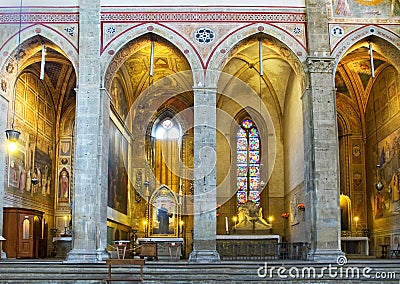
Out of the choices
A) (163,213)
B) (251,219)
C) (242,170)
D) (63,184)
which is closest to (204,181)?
(251,219)

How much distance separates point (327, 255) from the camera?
60.5 feet

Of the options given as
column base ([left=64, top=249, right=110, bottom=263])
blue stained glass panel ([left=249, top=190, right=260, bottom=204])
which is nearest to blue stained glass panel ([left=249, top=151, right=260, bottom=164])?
blue stained glass panel ([left=249, top=190, right=260, bottom=204])

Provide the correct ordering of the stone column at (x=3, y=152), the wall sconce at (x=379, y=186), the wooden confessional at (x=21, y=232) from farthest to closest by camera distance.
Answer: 1. the wall sconce at (x=379, y=186)
2. the wooden confessional at (x=21, y=232)
3. the stone column at (x=3, y=152)

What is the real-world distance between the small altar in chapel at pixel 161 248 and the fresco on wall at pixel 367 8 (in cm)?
1019

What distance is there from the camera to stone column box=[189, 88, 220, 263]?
18.9m

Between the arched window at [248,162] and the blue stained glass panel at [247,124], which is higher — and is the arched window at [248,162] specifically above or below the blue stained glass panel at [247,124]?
below

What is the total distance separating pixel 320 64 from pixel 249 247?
709cm

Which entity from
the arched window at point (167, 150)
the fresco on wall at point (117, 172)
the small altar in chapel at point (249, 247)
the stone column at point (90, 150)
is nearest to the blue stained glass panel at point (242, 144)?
the arched window at point (167, 150)

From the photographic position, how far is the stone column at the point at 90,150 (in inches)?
739

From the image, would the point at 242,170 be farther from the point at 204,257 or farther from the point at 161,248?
the point at 204,257

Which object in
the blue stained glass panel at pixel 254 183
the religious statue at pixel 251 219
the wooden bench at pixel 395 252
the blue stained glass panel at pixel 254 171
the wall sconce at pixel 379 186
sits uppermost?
the blue stained glass panel at pixel 254 171

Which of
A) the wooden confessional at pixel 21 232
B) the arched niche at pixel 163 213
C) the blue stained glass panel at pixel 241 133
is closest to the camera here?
the wooden confessional at pixel 21 232

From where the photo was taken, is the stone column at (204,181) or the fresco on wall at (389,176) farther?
the fresco on wall at (389,176)

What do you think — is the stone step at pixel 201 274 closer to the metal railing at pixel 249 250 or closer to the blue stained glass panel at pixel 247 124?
Result: the metal railing at pixel 249 250
